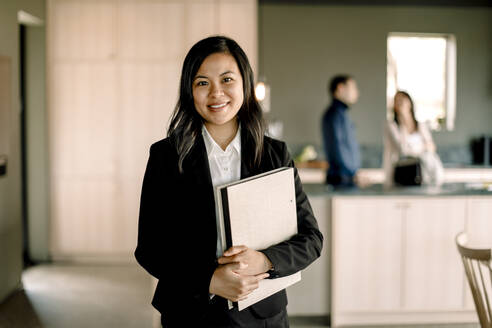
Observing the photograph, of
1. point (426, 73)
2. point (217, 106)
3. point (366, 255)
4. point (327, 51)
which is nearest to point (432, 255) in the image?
point (366, 255)

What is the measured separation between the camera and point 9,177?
3965 mm

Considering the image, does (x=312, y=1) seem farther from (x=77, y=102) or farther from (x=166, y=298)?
(x=166, y=298)

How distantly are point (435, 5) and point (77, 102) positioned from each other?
428cm

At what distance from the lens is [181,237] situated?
1139 millimetres

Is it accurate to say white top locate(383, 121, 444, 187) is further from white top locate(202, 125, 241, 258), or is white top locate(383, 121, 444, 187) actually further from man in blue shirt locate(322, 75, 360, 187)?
white top locate(202, 125, 241, 258)

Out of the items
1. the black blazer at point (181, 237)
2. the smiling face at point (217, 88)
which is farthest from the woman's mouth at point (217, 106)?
the black blazer at point (181, 237)

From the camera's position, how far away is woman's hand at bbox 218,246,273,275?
1048 millimetres

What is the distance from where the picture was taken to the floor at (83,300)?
11.5ft

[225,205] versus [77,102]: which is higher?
[77,102]

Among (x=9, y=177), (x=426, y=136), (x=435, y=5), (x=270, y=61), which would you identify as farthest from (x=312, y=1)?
(x=9, y=177)

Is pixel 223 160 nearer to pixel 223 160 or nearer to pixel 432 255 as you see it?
pixel 223 160

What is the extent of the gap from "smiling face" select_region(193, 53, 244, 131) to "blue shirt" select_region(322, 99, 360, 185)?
2869mm

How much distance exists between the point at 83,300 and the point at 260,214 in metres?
3.35

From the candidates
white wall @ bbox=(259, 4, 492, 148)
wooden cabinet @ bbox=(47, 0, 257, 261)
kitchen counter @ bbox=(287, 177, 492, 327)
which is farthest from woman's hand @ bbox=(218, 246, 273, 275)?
white wall @ bbox=(259, 4, 492, 148)
